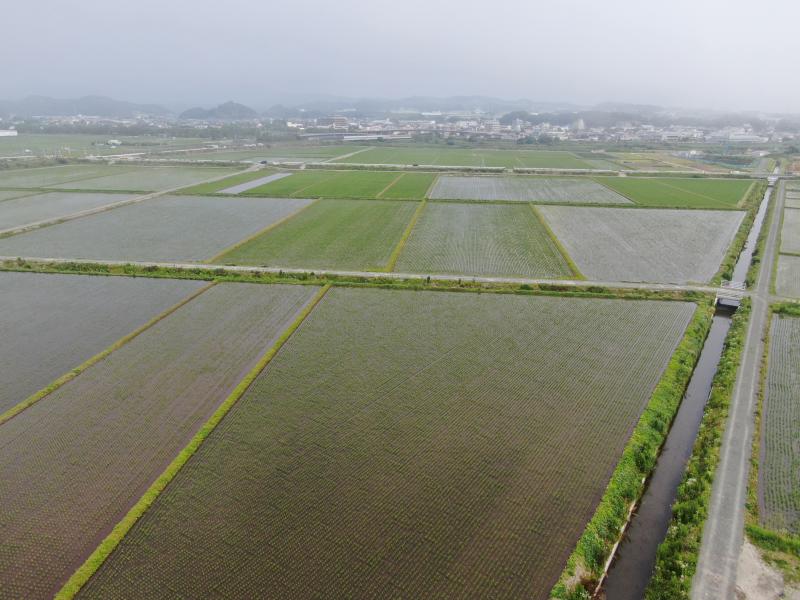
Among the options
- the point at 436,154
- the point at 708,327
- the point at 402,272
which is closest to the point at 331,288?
the point at 402,272

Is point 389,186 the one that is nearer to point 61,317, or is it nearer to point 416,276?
point 416,276

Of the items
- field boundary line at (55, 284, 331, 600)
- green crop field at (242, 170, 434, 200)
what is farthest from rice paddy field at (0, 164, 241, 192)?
field boundary line at (55, 284, 331, 600)

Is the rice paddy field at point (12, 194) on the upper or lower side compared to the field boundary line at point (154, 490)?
upper

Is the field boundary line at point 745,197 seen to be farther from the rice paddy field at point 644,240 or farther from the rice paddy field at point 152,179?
the rice paddy field at point 152,179

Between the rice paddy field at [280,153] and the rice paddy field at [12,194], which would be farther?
the rice paddy field at [280,153]

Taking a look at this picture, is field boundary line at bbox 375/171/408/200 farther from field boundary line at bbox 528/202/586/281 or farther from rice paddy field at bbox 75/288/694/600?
rice paddy field at bbox 75/288/694/600

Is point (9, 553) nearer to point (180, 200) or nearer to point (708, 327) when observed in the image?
point (708, 327)

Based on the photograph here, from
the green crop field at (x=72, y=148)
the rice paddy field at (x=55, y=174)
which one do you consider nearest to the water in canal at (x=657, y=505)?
the rice paddy field at (x=55, y=174)
